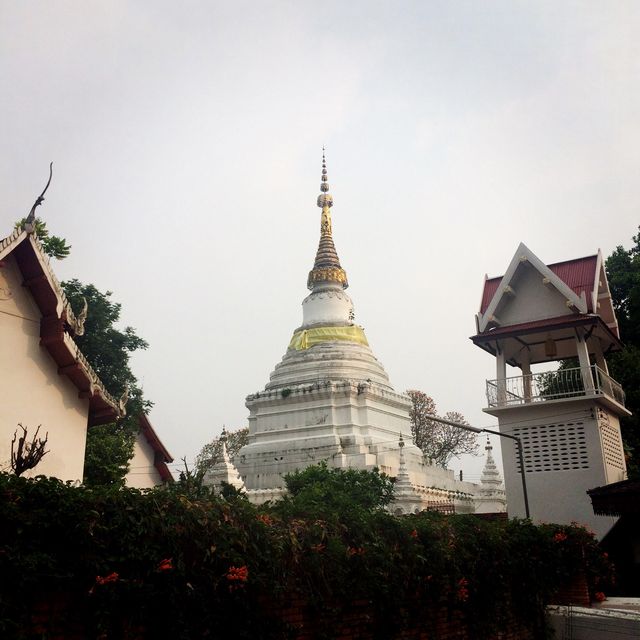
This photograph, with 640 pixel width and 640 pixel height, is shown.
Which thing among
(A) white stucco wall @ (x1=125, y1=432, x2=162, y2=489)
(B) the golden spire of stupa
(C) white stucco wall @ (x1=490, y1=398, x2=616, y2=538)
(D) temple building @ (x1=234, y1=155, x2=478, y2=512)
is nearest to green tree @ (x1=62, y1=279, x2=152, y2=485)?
(A) white stucco wall @ (x1=125, y1=432, x2=162, y2=489)

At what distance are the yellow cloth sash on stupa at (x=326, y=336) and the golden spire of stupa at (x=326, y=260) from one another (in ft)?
12.9

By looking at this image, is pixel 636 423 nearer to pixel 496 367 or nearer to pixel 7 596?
pixel 496 367

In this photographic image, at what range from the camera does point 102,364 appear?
24141 mm

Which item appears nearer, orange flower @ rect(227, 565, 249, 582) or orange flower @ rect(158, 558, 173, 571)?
orange flower @ rect(158, 558, 173, 571)

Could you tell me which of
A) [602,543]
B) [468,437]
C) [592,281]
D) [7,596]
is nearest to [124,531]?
[7,596]

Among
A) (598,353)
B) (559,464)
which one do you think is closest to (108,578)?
(559,464)

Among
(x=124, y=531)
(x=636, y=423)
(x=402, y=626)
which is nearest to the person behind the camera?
(x=124, y=531)

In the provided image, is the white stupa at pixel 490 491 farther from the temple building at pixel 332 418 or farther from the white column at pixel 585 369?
the white column at pixel 585 369

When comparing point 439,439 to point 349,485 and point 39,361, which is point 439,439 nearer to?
point 349,485

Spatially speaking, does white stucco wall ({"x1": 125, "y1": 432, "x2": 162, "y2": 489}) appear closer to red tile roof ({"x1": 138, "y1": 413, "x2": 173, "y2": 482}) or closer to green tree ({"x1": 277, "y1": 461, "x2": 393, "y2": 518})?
red tile roof ({"x1": 138, "y1": 413, "x2": 173, "y2": 482})

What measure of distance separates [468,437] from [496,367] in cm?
3031

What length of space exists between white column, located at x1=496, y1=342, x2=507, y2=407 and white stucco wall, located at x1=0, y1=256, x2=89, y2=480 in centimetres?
1011

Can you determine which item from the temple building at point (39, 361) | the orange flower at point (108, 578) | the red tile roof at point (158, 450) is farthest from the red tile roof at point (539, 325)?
the orange flower at point (108, 578)

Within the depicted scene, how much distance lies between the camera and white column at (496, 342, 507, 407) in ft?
57.5
